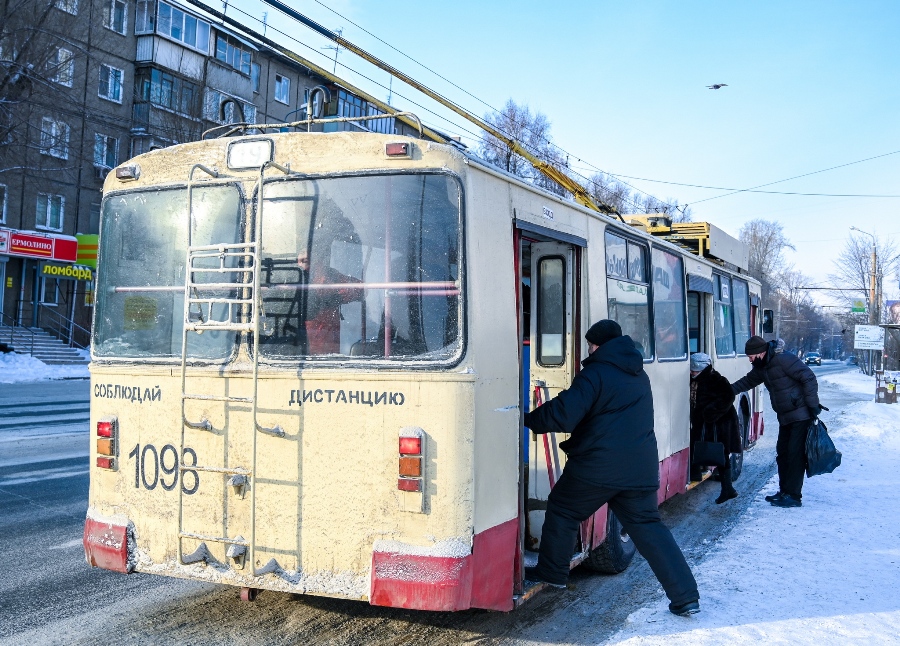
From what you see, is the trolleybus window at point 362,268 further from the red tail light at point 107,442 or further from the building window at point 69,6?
the building window at point 69,6

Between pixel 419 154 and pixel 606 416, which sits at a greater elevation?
pixel 419 154

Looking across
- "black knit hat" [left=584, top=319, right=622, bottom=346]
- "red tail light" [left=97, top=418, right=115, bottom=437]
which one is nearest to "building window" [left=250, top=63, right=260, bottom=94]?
"red tail light" [left=97, top=418, right=115, bottom=437]

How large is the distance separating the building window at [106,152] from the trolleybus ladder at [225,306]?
34.0m

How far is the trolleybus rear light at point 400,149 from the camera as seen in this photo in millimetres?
4441

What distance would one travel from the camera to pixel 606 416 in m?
5.13

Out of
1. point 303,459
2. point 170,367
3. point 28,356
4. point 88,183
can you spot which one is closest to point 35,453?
point 170,367

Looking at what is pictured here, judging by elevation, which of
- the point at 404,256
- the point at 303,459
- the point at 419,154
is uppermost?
the point at 419,154

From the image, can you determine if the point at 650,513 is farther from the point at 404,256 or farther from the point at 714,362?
the point at 714,362

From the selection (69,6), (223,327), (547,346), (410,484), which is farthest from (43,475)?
(69,6)

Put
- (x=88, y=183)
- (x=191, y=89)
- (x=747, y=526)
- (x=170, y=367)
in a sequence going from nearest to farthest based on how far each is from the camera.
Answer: (x=170, y=367), (x=747, y=526), (x=191, y=89), (x=88, y=183)

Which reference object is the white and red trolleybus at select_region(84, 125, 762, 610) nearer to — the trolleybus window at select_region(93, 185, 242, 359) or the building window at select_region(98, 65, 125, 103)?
the trolleybus window at select_region(93, 185, 242, 359)

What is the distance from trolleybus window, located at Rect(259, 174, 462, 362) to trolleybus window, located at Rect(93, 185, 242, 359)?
32 centimetres

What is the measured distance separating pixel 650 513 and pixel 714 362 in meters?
5.60

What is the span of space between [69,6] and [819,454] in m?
24.2
